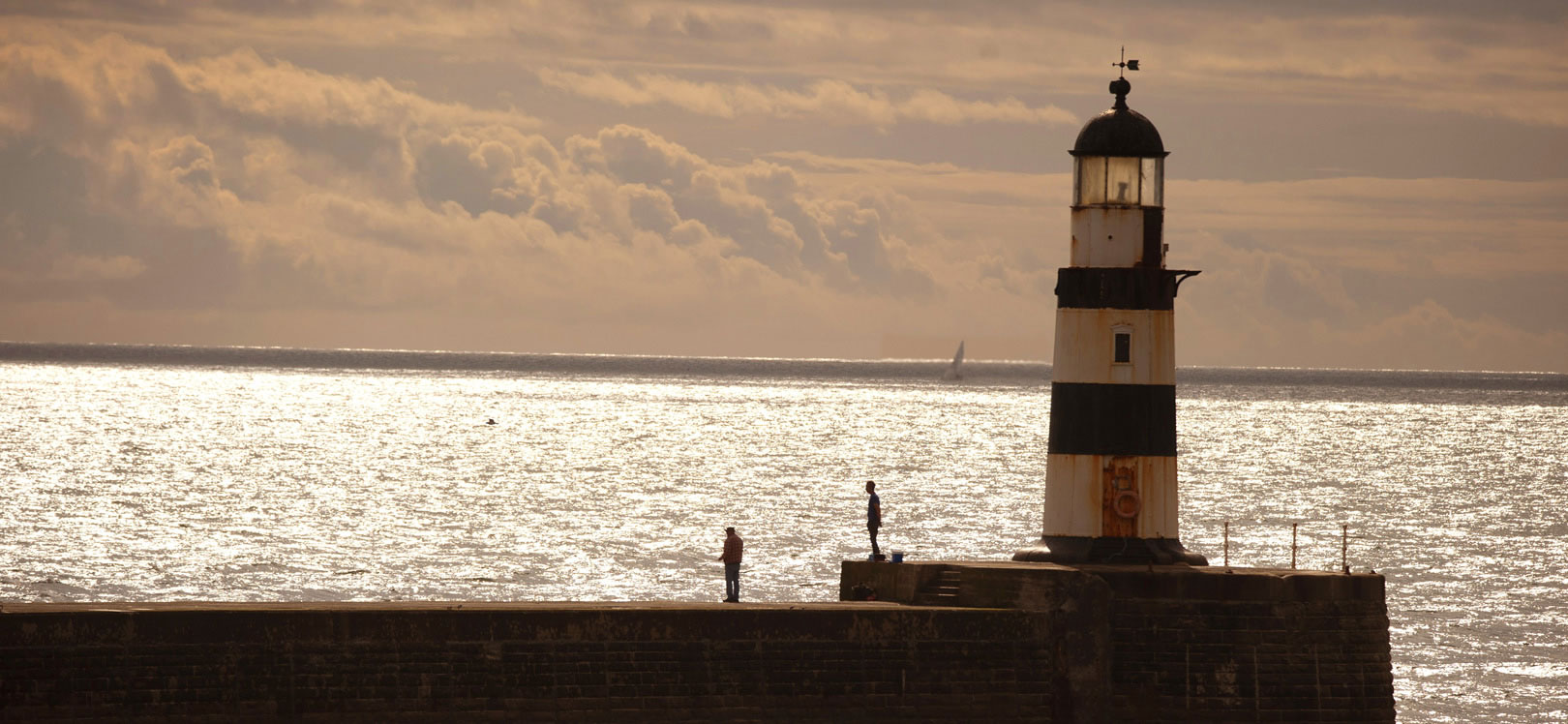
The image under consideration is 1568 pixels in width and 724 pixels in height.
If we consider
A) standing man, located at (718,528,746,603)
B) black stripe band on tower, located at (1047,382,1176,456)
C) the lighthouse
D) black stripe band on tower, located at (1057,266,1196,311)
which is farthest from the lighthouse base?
standing man, located at (718,528,746,603)

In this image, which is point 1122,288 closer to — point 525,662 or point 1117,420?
point 1117,420

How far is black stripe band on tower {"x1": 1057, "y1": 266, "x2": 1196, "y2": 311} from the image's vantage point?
20047 mm

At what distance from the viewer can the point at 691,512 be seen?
57250 mm

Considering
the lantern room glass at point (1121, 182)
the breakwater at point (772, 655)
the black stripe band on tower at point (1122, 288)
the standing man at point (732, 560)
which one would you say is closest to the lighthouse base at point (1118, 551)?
the breakwater at point (772, 655)

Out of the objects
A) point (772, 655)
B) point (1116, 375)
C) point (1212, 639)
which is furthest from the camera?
point (1116, 375)

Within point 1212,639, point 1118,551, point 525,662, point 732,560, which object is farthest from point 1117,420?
point 732,560

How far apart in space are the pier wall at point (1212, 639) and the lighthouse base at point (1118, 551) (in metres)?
0.61

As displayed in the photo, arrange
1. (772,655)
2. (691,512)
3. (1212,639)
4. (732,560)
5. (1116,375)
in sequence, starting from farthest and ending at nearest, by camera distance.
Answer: (691,512) → (732,560) → (1116,375) → (1212,639) → (772,655)

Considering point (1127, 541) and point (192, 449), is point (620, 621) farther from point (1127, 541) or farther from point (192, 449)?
point (192, 449)

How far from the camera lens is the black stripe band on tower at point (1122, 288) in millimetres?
20047

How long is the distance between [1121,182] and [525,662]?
7.21 meters

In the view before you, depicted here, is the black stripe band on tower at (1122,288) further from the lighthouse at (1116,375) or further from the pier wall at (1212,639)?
the pier wall at (1212,639)

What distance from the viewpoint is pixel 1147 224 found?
20.3 m

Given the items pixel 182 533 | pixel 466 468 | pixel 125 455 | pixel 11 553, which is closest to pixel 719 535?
pixel 182 533
